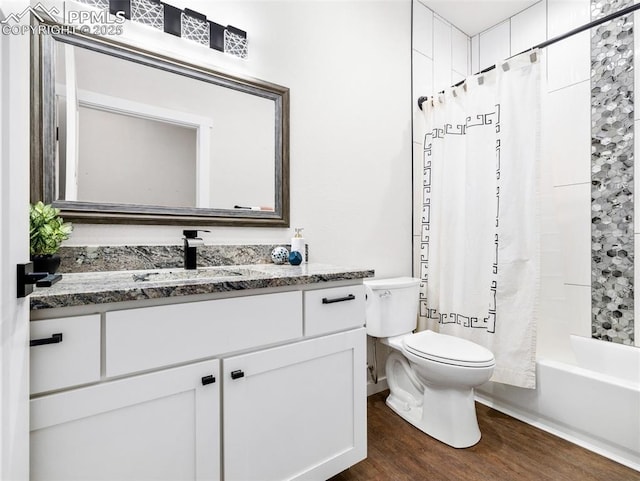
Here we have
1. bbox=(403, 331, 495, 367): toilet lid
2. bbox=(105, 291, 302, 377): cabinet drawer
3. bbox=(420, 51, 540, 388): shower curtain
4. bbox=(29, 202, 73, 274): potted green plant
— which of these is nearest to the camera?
bbox=(105, 291, 302, 377): cabinet drawer

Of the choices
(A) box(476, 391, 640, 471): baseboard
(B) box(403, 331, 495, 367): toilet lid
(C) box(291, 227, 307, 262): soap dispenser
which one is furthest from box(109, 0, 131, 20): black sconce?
(A) box(476, 391, 640, 471): baseboard

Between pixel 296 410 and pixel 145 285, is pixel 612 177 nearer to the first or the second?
pixel 296 410

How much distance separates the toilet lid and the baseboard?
0.53 meters

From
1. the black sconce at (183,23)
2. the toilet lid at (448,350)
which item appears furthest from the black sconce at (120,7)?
the toilet lid at (448,350)

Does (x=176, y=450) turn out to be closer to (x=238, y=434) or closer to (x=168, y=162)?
(x=238, y=434)

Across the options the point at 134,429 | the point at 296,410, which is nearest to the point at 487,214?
the point at 296,410

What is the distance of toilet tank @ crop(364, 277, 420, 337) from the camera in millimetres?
1874

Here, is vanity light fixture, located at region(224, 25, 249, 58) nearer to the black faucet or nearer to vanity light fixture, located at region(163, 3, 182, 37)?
vanity light fixture, located at region(163, 3, 182, 37)

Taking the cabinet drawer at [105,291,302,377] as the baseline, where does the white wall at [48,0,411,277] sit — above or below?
above

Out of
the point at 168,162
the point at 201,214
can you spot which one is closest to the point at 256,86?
the point at 168,162

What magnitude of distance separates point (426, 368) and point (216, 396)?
3.54 feet

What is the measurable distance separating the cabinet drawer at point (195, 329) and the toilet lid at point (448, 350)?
81 centimetres

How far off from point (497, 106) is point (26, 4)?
202 centimetres

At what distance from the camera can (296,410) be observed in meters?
1.17
